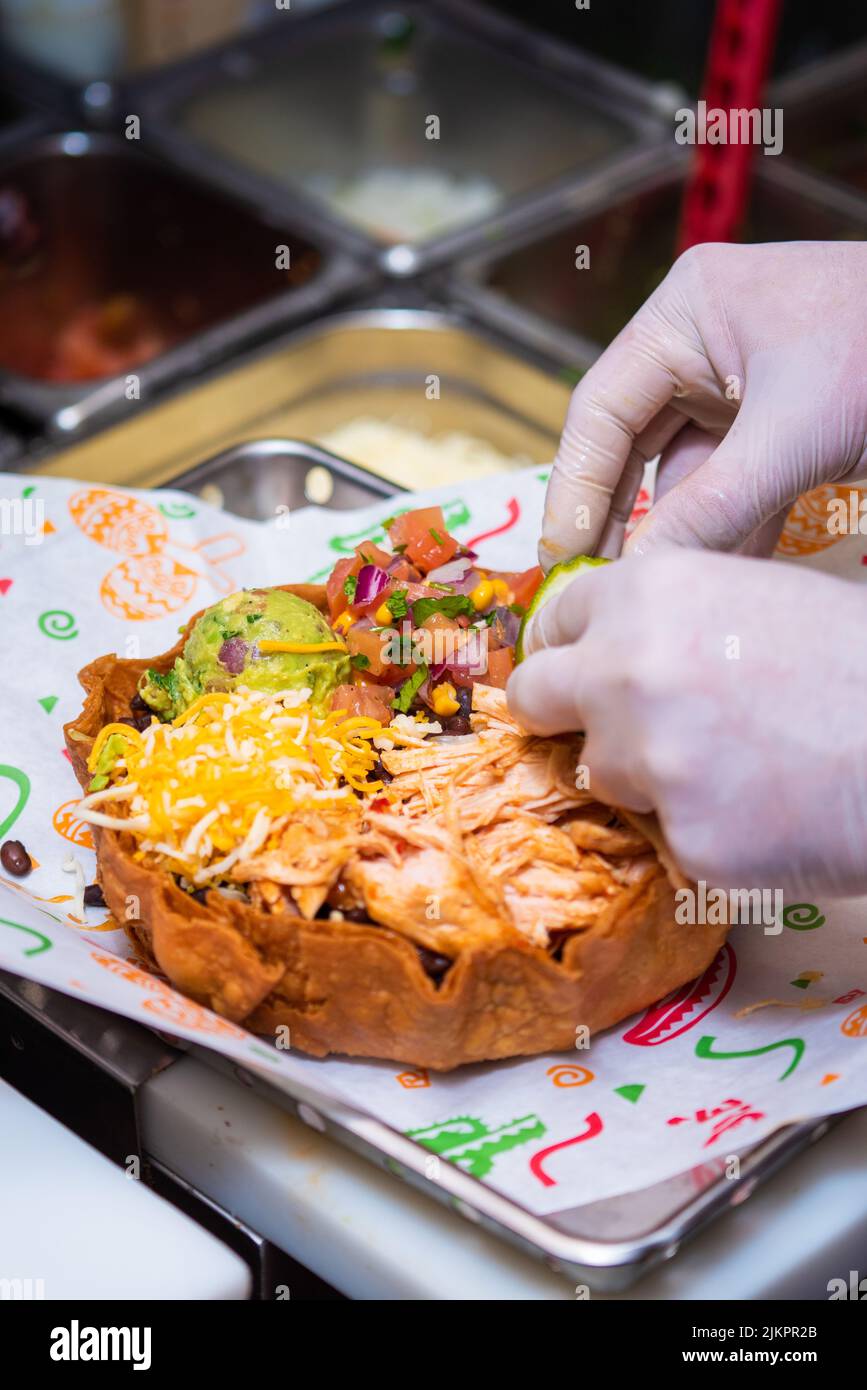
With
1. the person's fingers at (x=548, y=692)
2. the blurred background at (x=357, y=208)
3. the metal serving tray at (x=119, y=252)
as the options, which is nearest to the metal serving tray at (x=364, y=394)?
the blurred background at (x=357, y=208)

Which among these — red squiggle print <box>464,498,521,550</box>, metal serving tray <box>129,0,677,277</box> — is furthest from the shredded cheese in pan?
metal serving tray <box>129,0,677,277</box>

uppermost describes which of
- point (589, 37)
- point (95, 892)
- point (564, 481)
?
point (589, 37)

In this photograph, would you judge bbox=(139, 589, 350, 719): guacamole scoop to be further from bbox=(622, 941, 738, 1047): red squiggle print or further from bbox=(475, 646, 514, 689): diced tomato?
bbox=(622, 941, 738, 1047): red squiggle print

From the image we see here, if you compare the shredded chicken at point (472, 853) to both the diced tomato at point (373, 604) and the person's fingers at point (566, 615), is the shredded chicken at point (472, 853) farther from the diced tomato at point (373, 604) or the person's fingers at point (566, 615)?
the diced tomato at point (373, 604)

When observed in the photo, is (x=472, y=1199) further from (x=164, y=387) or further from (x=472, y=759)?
(x=164, y=387)

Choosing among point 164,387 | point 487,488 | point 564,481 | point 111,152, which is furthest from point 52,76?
point 564,481

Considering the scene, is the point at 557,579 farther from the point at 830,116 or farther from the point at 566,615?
the point at 830,116

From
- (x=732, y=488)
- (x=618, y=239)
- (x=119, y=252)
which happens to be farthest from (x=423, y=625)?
(x=119, y=252)
